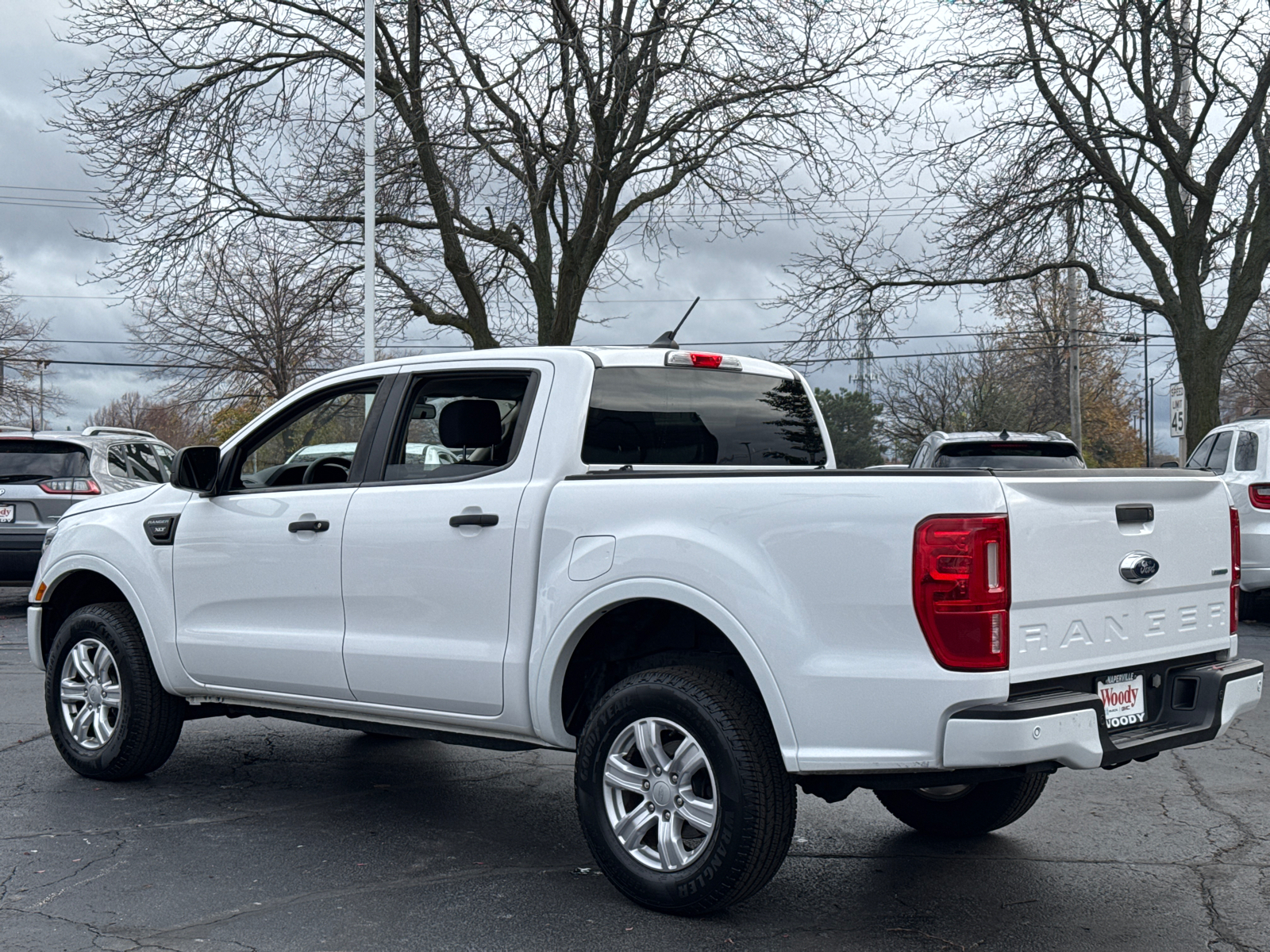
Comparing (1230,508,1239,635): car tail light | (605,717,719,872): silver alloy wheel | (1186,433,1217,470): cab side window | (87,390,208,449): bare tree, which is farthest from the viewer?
(87,390,208,449): bare tree

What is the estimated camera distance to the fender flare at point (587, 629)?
157 inches

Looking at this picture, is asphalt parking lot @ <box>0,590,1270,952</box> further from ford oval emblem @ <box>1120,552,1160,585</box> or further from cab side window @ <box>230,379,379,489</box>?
cab side window @ <box>230,379,379,489</box>

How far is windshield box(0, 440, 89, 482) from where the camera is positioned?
13.2 metres

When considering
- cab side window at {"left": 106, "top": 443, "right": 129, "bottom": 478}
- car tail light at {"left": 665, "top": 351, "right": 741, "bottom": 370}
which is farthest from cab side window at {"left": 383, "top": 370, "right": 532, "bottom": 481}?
cab side window at {"left": 106, "top": 443, "right": 129, "bottom": 478}

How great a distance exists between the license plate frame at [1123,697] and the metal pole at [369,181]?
15.2 metres

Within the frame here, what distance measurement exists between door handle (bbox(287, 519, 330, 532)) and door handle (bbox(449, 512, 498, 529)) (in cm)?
74

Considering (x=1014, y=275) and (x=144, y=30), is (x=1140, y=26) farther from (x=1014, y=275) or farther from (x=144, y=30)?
(x=144, y=30)

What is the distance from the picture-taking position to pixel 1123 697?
Result: 4.10 metres

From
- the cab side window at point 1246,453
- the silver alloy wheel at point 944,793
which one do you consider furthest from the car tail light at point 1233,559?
the cab side window at point 1246,453

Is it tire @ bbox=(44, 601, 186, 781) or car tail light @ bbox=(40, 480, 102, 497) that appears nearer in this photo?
tire @ bbox=(44, 601, 186, 781)

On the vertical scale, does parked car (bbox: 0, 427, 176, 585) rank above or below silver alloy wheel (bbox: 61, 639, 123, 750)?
above

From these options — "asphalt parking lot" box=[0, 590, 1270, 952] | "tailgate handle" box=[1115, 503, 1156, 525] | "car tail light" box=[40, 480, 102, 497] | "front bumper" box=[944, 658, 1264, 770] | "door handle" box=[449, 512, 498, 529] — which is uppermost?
"tailgate handle" box=[1115, 503, 1156, 525]

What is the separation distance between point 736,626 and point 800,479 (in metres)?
0.50

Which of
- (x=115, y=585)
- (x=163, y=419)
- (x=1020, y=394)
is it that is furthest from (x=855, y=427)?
(x=115, y=585)
